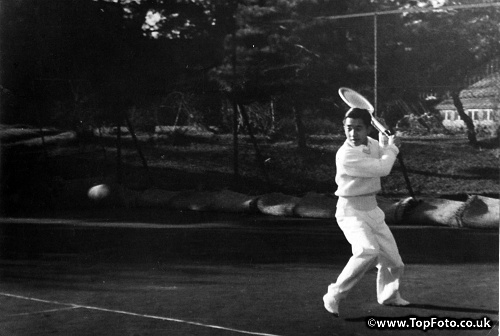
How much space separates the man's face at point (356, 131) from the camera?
6.08m

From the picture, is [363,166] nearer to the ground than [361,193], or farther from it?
farther from it

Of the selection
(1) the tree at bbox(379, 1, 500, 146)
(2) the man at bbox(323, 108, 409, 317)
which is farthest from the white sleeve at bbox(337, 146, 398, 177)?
(1) the tree at bbox(379, 1, 500, 146)

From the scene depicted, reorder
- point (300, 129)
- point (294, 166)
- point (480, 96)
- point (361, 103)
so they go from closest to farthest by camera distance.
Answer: point (361, 103), point (480, 96), point (300, 129), point (294, 166)

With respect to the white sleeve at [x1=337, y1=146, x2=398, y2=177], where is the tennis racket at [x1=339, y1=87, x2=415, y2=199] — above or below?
above

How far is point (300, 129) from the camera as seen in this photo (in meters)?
12.9

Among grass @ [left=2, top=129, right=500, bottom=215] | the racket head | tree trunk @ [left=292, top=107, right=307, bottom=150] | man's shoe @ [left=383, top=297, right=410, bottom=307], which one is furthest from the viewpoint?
tree trunk @ [left=292, top=107, right=307, bottom=150]

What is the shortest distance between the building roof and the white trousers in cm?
472

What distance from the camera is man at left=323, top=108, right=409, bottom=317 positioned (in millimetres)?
6039

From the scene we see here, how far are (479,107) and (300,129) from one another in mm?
2671

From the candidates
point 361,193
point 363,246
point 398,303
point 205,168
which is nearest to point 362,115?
point 361,193

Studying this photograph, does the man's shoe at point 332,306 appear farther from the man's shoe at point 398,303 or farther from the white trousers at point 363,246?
the man's shoe at point 398,303

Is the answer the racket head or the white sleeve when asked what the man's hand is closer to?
the white sleeve

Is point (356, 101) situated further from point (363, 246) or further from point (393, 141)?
point (363, 246)

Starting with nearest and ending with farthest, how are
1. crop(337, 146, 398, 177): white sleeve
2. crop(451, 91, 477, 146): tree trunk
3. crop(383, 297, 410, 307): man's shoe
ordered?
crop(337, 146, 398, 177): white sleeve
crop(383, 297, 410, 307): man's shoe
crop(451, 91, 477, 146): tree trunk
